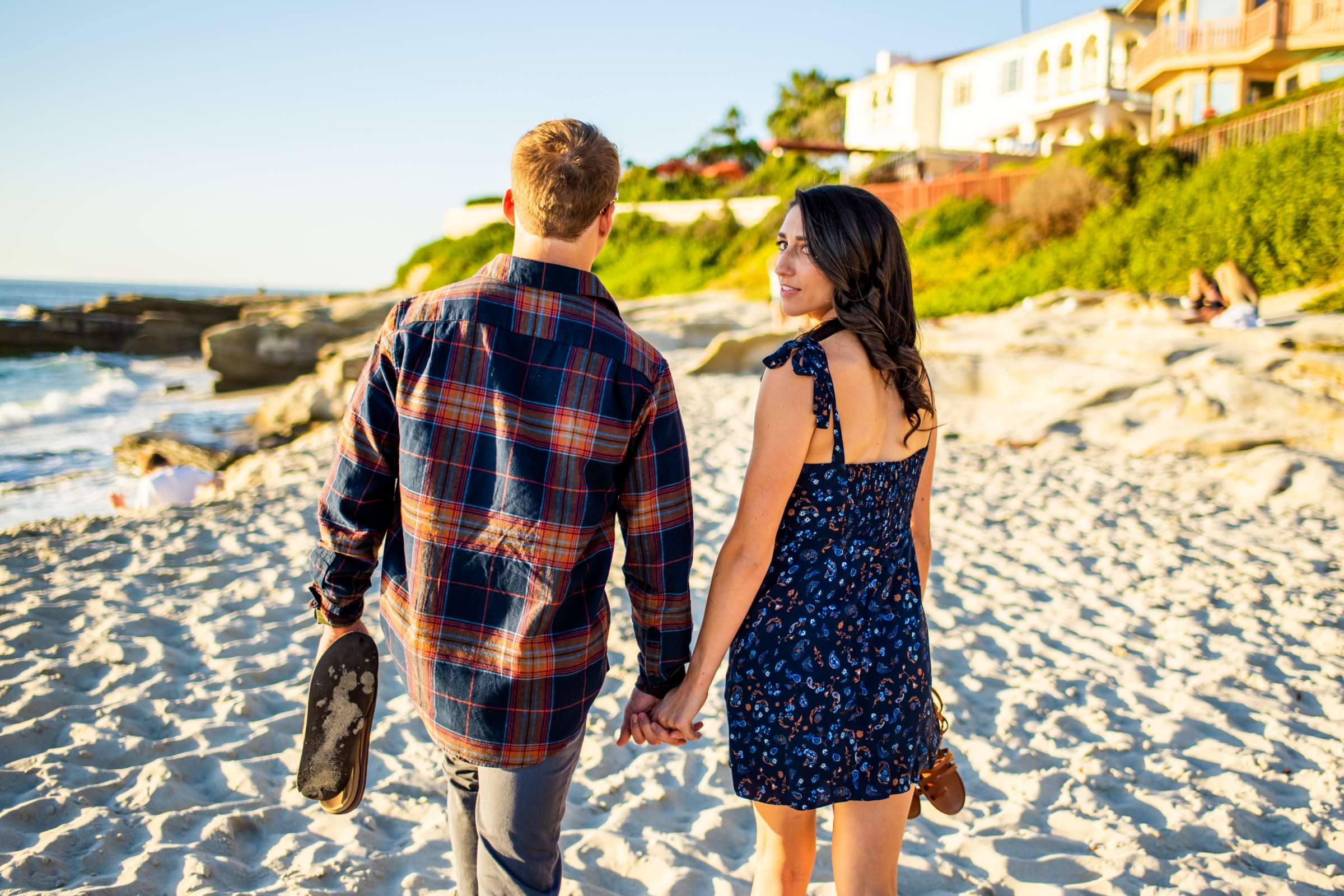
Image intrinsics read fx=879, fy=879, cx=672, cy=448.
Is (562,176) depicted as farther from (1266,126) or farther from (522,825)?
(1266,126)

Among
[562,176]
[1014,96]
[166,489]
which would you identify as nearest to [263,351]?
[166,489]

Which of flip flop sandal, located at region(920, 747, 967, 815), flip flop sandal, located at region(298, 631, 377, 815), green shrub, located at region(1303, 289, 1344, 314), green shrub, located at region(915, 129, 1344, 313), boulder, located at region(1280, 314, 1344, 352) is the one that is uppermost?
green shrub, located at region(915, 129, 1344, 313)

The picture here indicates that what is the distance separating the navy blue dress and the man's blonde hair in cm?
52

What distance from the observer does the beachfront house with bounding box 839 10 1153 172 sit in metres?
28.3

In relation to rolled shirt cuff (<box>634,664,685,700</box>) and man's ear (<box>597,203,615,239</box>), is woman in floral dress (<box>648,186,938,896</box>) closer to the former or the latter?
rolled shirt cuff (<box>634,664,685,700</box>)

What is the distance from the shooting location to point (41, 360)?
32969mm

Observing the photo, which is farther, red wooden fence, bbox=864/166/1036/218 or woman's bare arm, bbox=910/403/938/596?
red wooden fence, bbox=864/166/1036/218

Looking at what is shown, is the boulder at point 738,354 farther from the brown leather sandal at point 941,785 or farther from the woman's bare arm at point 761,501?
the woman's bare arm at point 761,501

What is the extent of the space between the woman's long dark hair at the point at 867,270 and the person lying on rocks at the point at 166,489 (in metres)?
7.52

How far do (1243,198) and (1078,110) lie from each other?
707 inches

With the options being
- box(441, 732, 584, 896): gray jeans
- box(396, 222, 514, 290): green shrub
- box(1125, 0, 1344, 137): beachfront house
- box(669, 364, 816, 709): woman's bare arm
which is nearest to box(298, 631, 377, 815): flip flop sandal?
box(441, 732, 584, 896): gray jeans

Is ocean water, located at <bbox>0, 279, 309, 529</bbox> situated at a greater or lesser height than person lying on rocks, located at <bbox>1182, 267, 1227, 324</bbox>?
lesser

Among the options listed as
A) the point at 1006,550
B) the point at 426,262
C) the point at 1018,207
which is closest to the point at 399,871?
the point at 1006,550

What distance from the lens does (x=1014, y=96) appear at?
31.6 meters
